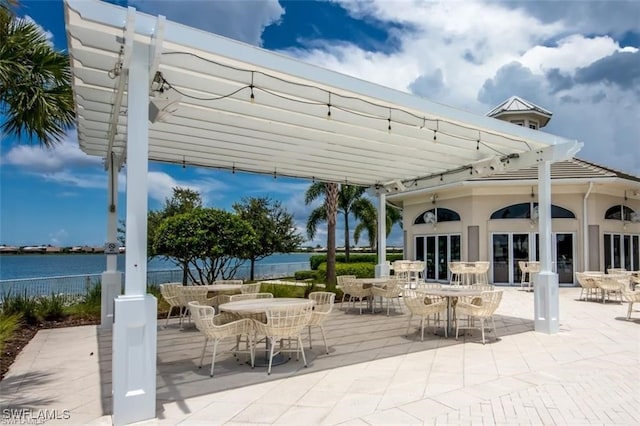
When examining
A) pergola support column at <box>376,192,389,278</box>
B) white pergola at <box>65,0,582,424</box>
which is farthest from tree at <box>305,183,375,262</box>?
white pergola at <box>65,0,582,424</box>

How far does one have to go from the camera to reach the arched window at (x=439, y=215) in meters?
17.0

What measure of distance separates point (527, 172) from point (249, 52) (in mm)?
14254

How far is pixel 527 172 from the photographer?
15.9 m

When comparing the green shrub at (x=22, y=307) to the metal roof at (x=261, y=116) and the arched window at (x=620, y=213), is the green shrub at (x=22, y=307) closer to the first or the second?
the metal roof at (x=261, y=116)

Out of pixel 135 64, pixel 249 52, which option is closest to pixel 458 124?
pixel 249 52

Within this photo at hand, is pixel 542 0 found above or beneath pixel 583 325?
above

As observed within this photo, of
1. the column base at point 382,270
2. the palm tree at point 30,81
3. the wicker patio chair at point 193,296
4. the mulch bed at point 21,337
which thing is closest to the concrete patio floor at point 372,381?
the mulch bed at point 21,337

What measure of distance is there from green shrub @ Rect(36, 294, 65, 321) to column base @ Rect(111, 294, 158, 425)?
6136mm

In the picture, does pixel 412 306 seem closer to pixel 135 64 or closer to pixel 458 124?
pixel 458 124

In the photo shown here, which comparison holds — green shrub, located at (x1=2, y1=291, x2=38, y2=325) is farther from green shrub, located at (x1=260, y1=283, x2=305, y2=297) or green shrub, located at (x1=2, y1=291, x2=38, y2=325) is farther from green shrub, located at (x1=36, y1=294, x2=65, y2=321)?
green shrub, located at (x1=260, y1=283, x2=305, y2=297)

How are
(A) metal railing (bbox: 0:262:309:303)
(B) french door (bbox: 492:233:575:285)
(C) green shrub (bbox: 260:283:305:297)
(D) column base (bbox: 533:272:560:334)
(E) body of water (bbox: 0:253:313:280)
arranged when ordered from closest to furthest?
(D) column base (bbox: 533:272:560:334) < (A) metal railing (bbox: 0:262:309:303) < (C) green shrub (bbox: 260:283:305:297) < (B) french door (bbox: 492:233:575:285) < (E) body of water (bbox: 0:253:313:280)

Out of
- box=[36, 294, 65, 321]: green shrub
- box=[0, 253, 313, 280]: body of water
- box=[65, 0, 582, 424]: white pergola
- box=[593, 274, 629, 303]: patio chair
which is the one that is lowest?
box=[0, 253, 313, 280]: body of water

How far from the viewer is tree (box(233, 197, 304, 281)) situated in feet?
64.5

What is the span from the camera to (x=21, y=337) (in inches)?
283
